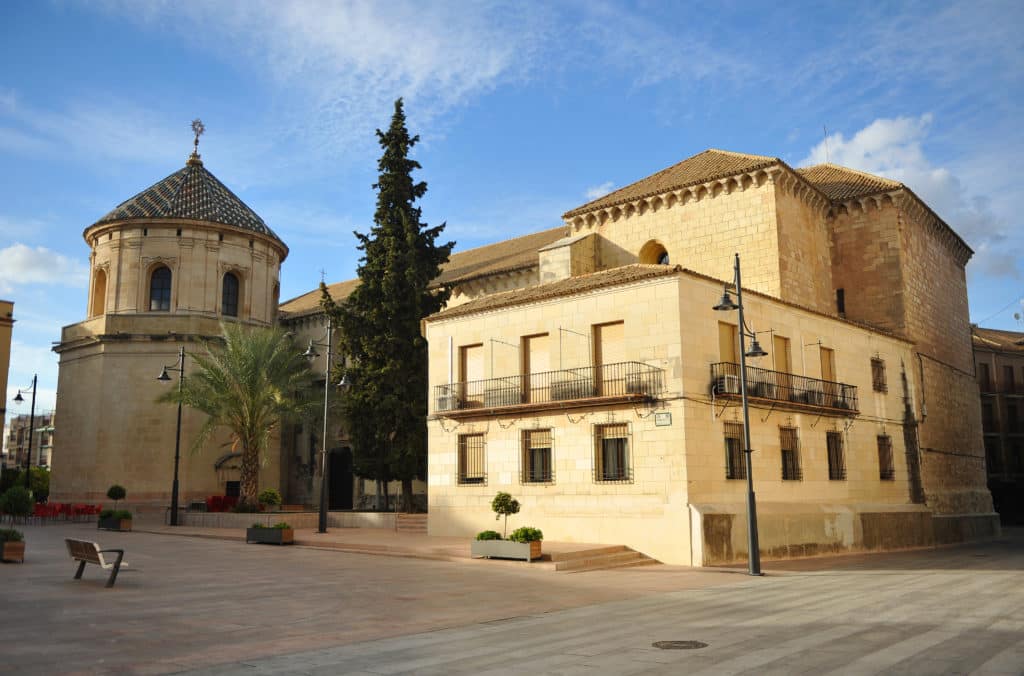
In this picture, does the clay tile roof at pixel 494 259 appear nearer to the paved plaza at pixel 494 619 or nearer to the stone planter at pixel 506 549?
the stone planter at pixel 506 549

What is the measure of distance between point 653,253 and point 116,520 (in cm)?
2130

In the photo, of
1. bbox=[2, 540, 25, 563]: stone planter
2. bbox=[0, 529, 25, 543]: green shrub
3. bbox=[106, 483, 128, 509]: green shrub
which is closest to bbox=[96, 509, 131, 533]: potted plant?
bbox=[106, 483, 128, 509]: green shrub

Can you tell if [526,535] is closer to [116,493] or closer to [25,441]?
[116,493]

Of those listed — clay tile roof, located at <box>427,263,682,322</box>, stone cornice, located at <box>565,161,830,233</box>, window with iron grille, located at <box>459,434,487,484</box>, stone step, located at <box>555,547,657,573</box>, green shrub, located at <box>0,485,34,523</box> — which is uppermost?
stone cornice, located at <box>565,161,830,233</box>

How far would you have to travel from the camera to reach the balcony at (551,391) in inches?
826

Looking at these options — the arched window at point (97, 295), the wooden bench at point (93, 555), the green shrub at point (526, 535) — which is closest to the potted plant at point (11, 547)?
the wooden bench at point (93, 555)

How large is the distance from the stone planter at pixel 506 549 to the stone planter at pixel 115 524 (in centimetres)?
1533

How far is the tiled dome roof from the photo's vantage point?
41166 millimetres

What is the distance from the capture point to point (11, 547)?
650 inches

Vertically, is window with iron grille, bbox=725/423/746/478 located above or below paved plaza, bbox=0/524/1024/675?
above

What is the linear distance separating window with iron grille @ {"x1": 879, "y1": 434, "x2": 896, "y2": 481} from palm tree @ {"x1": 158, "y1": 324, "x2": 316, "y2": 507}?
21.4 meters

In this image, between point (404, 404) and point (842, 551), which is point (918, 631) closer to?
point (842, 551)

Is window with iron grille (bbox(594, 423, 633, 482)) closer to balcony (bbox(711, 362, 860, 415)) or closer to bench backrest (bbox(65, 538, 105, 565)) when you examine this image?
balcony (bbox(711, 362, 860, 415))

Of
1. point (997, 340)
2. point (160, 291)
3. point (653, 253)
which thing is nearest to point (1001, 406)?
point (997, 340)
